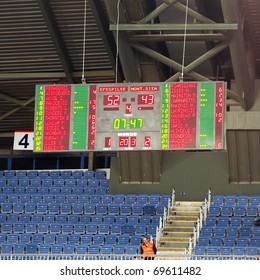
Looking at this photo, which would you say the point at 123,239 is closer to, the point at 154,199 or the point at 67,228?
the point at 67,228

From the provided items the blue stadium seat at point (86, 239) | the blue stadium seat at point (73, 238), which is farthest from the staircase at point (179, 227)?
the blue stadium seat at point (73, 238)

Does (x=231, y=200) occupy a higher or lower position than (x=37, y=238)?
higher

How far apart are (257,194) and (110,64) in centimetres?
752

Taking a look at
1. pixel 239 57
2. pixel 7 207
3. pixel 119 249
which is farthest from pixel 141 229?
pixel 239 57

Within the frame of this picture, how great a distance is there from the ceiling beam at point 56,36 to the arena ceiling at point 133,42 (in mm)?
36

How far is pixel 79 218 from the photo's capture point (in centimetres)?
4634

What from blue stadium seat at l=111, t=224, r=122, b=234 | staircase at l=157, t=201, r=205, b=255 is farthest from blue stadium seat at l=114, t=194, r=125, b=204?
blue stadium seat at l=111, t=224, r=122, b=234

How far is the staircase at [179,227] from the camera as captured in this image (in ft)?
142

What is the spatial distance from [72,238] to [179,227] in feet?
13.0

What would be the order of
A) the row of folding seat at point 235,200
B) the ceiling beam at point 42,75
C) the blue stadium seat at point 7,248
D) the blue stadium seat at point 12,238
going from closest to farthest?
the blue stadium seat at point 7,248, the blue stadium seat at point 12,238, the row of folding seat at point 235,200, the ceiling beam at point 42,75

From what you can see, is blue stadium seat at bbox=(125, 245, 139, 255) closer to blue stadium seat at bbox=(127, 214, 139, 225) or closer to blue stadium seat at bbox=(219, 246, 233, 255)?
blue stadium seat at bbox=(219, 246, 233, 255)

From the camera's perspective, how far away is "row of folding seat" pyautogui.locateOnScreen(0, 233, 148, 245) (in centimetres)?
4334

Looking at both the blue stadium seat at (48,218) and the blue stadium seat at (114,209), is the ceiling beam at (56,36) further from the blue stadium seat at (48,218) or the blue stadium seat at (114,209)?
the blue stadium seat at (48,218)
